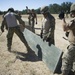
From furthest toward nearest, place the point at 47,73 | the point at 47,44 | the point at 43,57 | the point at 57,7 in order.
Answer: the point at 57,7
the point at 43,57
the point at 47,44
the point at 47,73

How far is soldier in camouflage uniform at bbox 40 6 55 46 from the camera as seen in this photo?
21.0 ft

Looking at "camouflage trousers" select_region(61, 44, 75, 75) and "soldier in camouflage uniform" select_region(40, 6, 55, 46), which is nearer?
"camouflage trousers" select_region(61, 44, 75, 75)

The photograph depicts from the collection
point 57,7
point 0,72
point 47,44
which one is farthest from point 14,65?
point 57,7

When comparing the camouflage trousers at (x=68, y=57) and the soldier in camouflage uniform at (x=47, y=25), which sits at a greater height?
the soldier in camouflage uniform at (x=47, y=25)

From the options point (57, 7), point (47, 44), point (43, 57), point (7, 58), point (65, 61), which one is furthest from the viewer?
point (57, 7)

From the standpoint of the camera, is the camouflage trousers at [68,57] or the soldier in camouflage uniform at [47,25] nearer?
the camouflage trousers at [68,57]

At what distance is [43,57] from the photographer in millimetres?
7207

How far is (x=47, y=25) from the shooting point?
661cm

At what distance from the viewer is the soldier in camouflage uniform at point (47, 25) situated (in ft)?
21.0

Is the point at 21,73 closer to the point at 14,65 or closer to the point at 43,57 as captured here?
the point at 14,65

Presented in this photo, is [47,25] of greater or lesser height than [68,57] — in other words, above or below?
above

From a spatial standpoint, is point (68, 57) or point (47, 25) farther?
point (47, 25)

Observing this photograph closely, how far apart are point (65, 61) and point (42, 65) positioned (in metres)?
2.07

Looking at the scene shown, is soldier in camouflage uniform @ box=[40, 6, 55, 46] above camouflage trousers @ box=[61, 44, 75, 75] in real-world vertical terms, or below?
above
